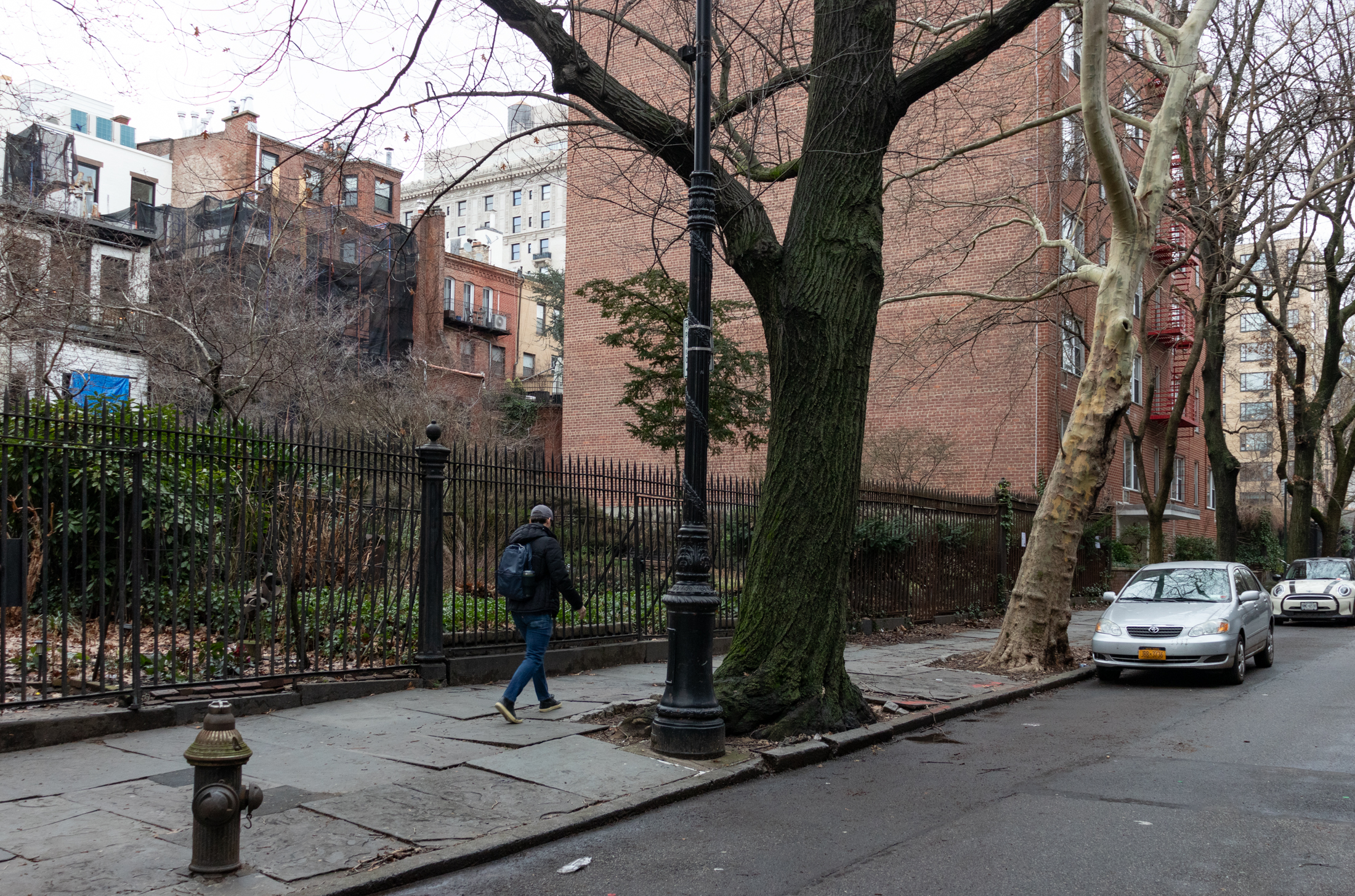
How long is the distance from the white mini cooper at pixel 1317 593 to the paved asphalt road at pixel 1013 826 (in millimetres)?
17141

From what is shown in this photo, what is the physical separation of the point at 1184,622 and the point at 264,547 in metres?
10.9

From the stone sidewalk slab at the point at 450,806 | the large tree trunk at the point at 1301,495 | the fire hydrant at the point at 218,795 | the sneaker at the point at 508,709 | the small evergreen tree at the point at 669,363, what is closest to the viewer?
the fire hydrant at the point at 218,795

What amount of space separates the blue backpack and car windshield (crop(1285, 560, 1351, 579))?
2402cm

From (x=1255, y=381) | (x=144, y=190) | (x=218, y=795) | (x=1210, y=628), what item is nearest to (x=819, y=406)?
(x=218, y=795)

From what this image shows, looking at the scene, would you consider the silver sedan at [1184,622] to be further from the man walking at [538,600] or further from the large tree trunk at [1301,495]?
the large tree trunk at [1301,495]

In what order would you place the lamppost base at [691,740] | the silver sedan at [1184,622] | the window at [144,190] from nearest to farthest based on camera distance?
1. the lamppost base at [691,740]
2. the silver sedan at [1184,622]
3. the window at [144,190]

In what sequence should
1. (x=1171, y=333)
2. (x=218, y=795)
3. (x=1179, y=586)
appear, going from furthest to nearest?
(x=1171, y=333) → (x=1179, y=586) → (x=218, y=795)

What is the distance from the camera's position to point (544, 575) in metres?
8.75

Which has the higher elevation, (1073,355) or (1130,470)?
(1073,355)

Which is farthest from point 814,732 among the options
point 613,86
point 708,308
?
point 613,86

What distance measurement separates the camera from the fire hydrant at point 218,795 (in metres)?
4.76

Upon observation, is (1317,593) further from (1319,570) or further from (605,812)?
(605,812)

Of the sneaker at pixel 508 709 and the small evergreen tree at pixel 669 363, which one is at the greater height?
the small evergreen tree at pixel 669 363

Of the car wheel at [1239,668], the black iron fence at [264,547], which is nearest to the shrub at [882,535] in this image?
the black iron fence at [264,547]
